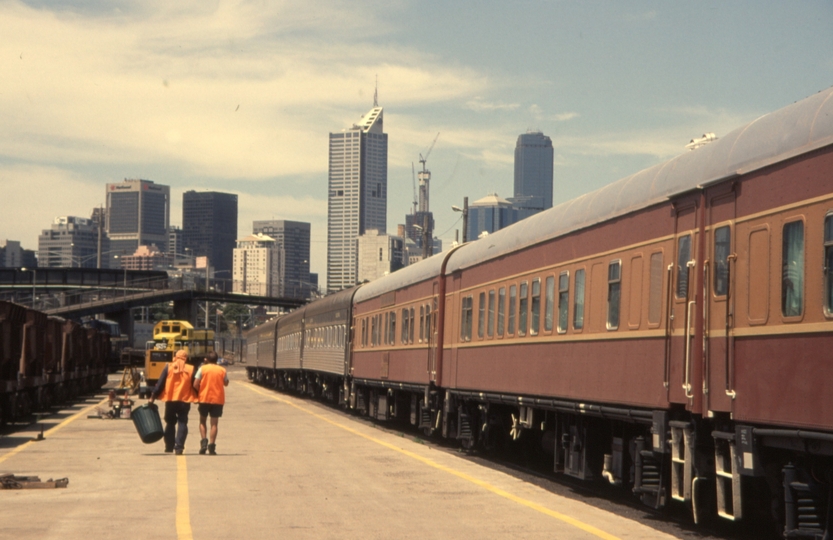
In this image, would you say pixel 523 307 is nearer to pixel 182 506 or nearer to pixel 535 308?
pixel 535 308

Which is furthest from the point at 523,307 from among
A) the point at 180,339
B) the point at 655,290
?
the point at 180,339

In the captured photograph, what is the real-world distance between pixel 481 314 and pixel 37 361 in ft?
50.7

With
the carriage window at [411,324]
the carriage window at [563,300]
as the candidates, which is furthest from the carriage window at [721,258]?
the carriage window at [411,324]

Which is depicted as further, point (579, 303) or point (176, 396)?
point (176, 396)

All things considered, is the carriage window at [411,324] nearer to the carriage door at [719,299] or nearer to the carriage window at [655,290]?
the carriage window at [655,290]

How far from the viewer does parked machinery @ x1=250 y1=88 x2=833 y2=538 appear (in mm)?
9648

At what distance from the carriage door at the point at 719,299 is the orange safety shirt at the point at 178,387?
1060 centimetres

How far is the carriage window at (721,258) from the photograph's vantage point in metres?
11.1

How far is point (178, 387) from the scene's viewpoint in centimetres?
1980

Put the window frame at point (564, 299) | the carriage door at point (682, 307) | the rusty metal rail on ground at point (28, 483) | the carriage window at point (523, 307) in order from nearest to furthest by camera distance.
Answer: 1. the carriage door at point (682, 307)
2. the rusty metal rail on ground at point (28, 483)
3. the window frame at point (564, 299)
4. the carriage window at point (523, 307)

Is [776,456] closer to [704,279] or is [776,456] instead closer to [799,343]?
[799,343]

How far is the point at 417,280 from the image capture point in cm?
2736

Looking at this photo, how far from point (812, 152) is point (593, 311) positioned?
5.45m

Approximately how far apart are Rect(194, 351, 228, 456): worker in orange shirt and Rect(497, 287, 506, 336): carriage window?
4.38 m
